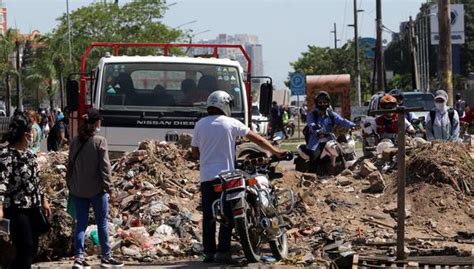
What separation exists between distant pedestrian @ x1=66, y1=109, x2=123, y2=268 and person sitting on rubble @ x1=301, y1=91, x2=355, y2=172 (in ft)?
17.4

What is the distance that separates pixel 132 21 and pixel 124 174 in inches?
1892

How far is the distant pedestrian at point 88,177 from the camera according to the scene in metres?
10.2

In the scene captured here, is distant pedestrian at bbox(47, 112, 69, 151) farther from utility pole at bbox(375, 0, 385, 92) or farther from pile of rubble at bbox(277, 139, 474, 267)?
utility pole at bbox(375, 0, 385, 92)

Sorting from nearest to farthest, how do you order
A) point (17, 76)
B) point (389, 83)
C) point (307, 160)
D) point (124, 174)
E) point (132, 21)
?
1. point (124, 174)
2. point (307, 160)
3. point (132, 21)
4. point (17, 76)
5. point (389, 83)

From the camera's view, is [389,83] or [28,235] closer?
[28,235]

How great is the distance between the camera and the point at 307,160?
1537 centimetres

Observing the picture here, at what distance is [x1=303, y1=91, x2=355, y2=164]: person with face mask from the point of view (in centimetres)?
1498

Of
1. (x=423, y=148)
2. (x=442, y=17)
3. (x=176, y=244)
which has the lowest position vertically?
(x=176, y=244)

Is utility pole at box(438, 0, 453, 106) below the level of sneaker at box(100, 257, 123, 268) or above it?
above

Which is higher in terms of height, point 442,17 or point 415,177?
point 442,17

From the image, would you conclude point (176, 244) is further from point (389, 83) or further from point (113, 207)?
point (389, 83)

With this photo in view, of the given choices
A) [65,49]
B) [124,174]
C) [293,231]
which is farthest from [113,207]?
[65,49]

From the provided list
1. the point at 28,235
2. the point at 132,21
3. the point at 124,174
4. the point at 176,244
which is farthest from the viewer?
the point at 132,21

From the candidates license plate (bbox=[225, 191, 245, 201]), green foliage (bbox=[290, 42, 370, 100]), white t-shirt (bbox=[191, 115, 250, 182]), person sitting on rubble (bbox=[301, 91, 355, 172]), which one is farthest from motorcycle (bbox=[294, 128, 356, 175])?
green foliage (bbox=[290, 42, 370, 100])
